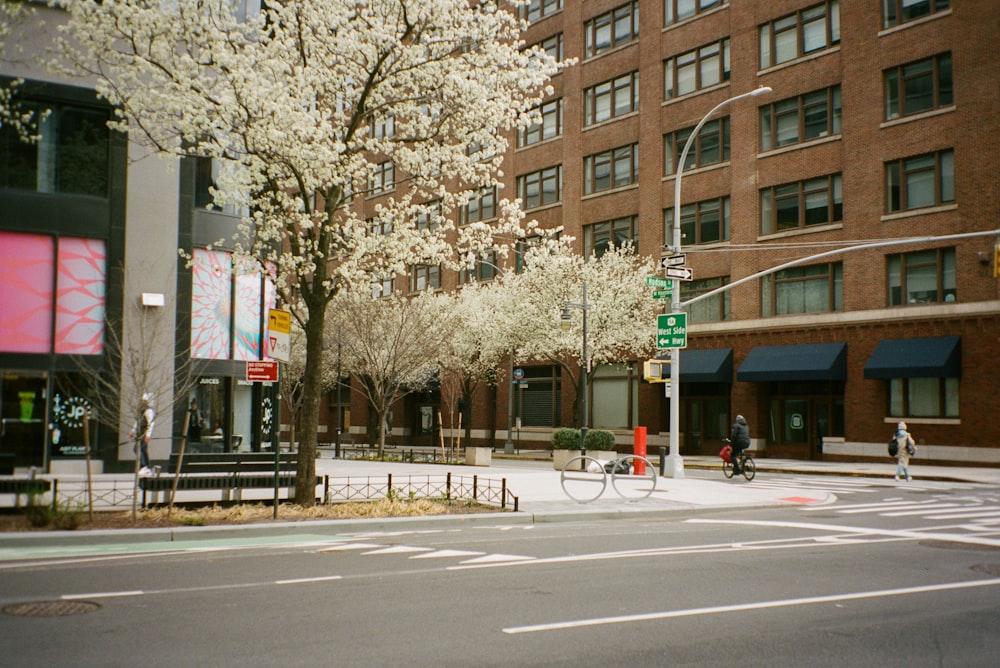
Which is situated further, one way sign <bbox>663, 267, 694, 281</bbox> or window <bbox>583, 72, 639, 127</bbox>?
window <bbox>583, 72, 639, 127</bbox>

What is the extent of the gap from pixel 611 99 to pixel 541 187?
21.4ft

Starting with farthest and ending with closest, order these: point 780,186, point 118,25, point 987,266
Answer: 1. point 780,186
2. point 987,266
3. point 118,25

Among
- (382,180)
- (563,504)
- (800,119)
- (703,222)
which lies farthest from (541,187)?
(563,504)

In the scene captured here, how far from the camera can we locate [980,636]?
700cm

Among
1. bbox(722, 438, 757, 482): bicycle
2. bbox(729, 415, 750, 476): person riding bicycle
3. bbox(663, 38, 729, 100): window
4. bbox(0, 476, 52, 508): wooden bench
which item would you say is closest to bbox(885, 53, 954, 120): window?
bbox(663, 38, 729, 100): window

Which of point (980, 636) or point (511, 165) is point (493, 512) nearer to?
point (980, 636)

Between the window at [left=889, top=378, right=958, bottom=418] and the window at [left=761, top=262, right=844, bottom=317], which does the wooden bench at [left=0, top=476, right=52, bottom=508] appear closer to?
the window at [left=889, top=378, right=958, bottom=418]

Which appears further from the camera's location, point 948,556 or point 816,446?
point 816,446

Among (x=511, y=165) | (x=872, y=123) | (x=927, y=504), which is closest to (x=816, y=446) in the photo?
(x=872, y=123)

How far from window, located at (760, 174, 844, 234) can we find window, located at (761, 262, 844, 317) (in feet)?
6.34

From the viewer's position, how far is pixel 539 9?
5231 cm

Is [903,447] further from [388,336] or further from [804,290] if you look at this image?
[388,336]

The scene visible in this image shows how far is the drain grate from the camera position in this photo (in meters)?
7.78

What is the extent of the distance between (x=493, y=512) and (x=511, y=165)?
39473 mm
